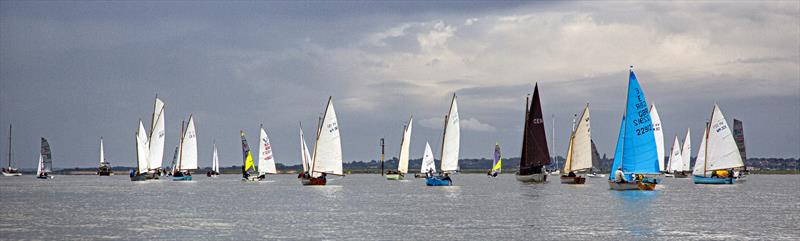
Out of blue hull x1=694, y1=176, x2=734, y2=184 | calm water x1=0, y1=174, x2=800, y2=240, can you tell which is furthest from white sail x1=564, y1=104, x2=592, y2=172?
calm water x1=0, y1=174, x2=800, y2=240

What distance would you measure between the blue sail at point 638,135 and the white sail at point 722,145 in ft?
92.3

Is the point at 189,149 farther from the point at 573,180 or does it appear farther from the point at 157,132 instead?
the point at 573,180

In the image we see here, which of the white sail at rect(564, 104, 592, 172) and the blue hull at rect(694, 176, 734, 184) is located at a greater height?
the white sail at rect(564, 104, 592, 172)

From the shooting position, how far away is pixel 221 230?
1916 inches

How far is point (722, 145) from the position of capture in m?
107

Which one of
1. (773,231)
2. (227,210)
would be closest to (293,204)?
(227,210)

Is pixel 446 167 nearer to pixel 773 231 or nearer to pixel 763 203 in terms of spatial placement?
pixel 763 203

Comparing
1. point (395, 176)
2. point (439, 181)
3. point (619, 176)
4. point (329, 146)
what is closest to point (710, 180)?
point (439, 181)

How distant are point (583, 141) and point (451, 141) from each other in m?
17.1

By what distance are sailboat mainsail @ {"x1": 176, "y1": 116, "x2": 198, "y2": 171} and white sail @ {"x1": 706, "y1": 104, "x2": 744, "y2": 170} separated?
252 ft

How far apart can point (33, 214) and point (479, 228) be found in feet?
103

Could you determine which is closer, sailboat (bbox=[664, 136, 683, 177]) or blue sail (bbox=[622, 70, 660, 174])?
blue sail (bbox=[622, 70, 660, 174])

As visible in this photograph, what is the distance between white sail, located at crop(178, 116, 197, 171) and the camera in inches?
5699

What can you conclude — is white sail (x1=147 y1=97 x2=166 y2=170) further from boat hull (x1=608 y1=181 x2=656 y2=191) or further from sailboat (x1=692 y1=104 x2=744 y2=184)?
sailboat (x1=692 y1=104 x2=744 y2=184)
